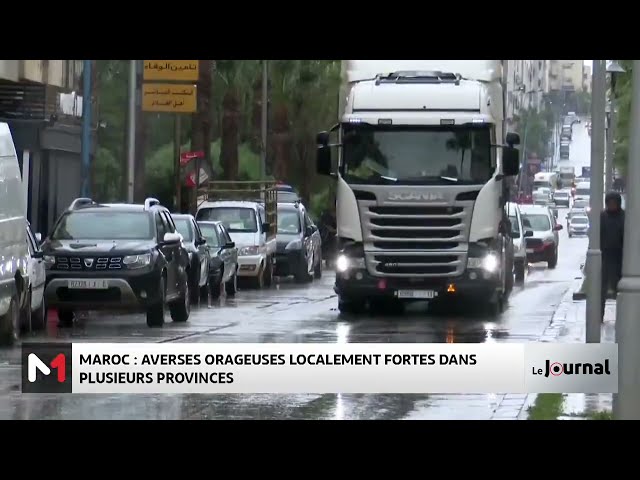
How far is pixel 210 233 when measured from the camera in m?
33.8

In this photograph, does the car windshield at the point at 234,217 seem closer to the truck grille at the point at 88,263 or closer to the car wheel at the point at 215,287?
the car wheel at the point at 215,287

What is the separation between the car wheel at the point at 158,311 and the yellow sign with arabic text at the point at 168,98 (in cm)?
642

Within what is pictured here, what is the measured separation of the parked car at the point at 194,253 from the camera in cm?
2872

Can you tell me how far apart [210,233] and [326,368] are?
19.6 meters

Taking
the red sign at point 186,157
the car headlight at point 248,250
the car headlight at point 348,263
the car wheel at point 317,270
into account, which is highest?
the red sign at point 186,157

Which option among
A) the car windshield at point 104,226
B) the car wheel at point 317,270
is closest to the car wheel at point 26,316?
the car windshield at point 104,226

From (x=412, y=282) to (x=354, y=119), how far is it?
2575 millimetres

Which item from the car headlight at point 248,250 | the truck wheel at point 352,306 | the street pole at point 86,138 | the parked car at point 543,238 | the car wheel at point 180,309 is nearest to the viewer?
the car wheel at point 180,309

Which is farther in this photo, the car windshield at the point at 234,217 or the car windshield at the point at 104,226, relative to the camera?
the car windshield at the point at 234,217

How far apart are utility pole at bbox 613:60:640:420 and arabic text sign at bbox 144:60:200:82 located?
16.8m

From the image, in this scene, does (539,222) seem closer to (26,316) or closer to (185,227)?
(185,227)

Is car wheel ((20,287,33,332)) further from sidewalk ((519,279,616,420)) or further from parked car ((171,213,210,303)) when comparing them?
sidewalk ((519,279,616,420))
